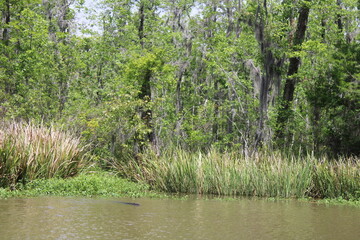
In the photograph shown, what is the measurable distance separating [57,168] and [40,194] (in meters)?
1.77

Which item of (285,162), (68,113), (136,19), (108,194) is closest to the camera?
(108,194)

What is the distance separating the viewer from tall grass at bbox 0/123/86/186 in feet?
36.1

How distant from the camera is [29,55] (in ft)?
67.5

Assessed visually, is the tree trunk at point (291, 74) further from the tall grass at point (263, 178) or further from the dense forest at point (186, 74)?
the tall grass at point (263, 178)

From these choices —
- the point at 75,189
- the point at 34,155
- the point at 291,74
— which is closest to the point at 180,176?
the point at 75,189

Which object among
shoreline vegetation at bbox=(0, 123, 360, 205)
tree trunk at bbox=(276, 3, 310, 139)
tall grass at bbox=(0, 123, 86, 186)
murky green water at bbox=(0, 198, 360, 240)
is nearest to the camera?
murky green water at bbox=(0, 198, 360, 240)

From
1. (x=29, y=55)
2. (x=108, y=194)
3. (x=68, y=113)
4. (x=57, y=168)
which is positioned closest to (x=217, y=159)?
(x=108, y=194)

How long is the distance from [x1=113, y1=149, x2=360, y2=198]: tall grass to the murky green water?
5.04ft

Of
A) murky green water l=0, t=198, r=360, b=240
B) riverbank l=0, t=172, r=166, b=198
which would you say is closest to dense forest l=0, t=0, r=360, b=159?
riverbank l=0, t=172, r=166, b=198

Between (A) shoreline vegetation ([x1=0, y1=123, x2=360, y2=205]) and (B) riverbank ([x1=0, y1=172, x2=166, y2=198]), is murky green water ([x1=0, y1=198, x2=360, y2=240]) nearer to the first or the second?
(B) riverbank ([x1=0, y1=172, x2=166, y2=198])

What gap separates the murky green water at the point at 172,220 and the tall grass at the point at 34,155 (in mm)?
1675

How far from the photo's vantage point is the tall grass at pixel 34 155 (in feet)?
36.1

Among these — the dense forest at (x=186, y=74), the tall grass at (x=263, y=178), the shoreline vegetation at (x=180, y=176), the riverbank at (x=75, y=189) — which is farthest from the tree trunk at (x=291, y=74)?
the riverbank at (x=75, y=189)

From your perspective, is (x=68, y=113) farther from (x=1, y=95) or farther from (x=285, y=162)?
(x=285, y=162)
